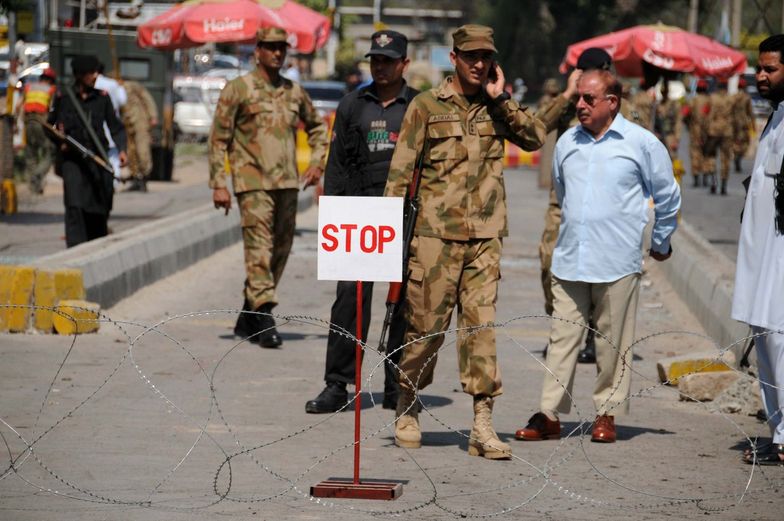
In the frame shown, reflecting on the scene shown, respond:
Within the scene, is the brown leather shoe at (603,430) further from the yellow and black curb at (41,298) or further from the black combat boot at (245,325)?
the yellow and black curb at (41,298)

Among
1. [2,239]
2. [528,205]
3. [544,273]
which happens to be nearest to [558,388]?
[544,273]

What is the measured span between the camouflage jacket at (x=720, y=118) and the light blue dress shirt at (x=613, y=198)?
21665 millimetres

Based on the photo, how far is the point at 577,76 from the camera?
8664 mm

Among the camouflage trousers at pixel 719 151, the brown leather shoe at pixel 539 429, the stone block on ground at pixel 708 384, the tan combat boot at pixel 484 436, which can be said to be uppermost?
the tan combat boot at pixel 484 436

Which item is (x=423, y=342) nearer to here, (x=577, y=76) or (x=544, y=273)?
(x=577, y=76)

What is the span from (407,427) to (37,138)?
17.6 metres

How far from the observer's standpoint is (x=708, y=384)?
9.15 meters

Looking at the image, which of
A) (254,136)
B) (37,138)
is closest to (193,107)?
(37,138)

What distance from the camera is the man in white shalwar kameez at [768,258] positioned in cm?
718

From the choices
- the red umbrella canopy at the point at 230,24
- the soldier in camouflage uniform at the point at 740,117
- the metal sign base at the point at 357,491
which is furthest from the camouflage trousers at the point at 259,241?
the soldier in camouflage uniform at the point at 740,117

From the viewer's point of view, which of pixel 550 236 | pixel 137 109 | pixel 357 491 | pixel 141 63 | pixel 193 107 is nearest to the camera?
pixel 357 491

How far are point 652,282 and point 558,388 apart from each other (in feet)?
26.8

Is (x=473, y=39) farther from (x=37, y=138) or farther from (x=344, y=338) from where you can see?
(x=37, y=138)

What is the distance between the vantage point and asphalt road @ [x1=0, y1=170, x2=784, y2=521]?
20.6ft
